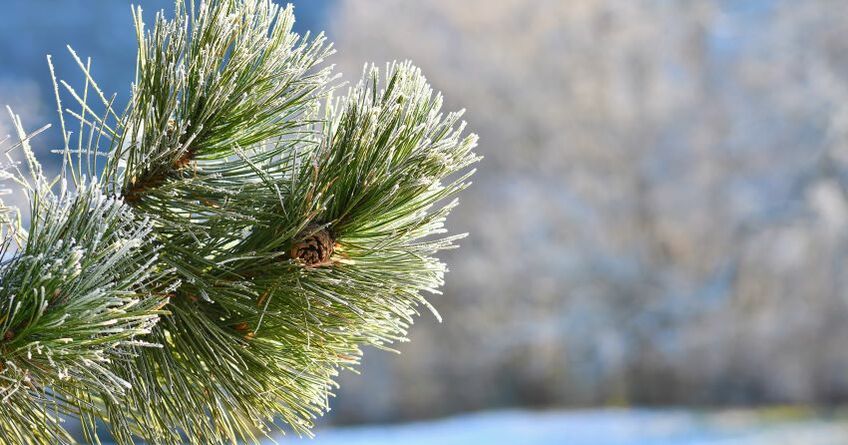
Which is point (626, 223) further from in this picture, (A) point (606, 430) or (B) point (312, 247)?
(B) point (312, 247)

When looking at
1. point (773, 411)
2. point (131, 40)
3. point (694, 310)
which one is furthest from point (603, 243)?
point (131, 40)

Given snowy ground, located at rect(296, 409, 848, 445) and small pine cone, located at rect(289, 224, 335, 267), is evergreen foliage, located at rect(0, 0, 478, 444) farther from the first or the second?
snowy ground, located at rect(296, 409, 848, 445)

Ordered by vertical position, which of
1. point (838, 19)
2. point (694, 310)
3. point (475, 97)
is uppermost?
point (838, 19)

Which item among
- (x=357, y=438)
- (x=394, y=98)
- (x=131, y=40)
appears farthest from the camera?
(x=357, y=438)

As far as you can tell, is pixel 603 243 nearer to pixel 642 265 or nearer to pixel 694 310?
pixel 642 265

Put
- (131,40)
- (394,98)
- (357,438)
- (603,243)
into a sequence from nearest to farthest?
(394,98)
(131,40)
(357,438)
(603,243)

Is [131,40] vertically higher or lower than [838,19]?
lower

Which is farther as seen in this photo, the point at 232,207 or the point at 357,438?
the point at 357,438

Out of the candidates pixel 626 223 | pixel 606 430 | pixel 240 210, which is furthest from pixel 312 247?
pixel 626 223
